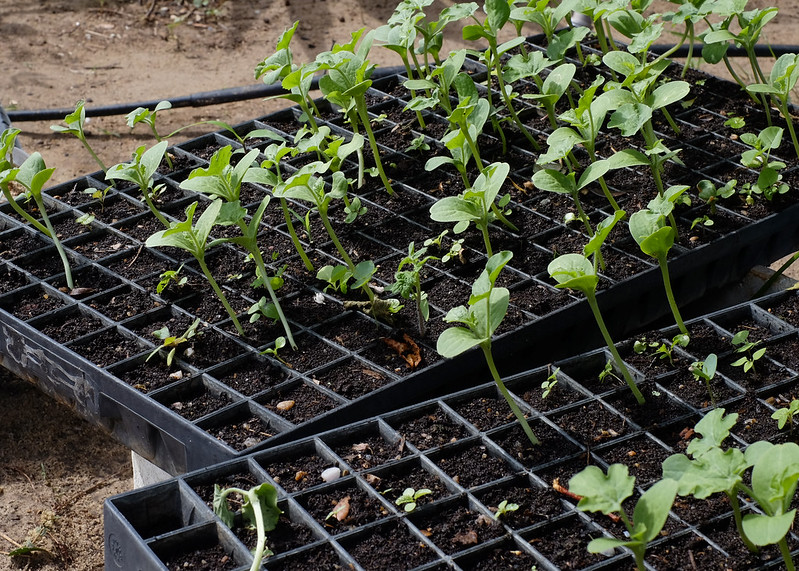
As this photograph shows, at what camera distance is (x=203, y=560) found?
1327 millimetres

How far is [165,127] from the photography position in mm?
4164

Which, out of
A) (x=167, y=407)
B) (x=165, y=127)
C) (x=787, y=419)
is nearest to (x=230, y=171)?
(x=167, y=407)

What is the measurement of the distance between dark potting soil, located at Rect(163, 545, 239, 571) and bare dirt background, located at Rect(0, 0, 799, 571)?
3.87 feet

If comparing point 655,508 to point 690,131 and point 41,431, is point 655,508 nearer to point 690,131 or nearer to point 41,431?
point 690,131

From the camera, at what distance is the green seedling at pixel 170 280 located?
1961 millimetres

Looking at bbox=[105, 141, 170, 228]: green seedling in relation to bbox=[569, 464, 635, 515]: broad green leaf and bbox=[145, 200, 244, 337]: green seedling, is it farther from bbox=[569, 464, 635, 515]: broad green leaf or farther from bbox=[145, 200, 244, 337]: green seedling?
bbox=[569, 464, 635, 515]: broad green leaf

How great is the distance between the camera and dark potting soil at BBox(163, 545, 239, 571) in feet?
4.31

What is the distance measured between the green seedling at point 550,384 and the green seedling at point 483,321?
0.39ft

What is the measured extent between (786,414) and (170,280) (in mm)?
1223

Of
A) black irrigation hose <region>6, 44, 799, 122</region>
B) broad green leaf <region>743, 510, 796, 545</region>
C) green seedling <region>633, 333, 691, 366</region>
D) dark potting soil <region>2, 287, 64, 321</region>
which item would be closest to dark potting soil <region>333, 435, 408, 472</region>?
green seedling <region>633, 333, 691, 366</region>

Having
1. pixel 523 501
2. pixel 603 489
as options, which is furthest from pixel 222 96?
pixel 603 489

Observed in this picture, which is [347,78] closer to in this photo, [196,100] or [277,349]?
[277,349]

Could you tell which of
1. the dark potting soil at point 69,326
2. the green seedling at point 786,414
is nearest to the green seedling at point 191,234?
the dark potting soil at point 69,326

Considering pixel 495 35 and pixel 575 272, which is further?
pixel 495 35
